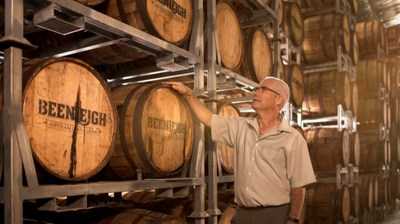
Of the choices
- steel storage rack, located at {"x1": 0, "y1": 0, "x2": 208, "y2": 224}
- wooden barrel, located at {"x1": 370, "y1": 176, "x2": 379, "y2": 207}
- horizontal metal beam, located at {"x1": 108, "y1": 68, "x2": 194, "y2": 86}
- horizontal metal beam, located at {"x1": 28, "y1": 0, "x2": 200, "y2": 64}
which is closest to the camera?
steel storage rack, located at {"x1": 0, "y1": 0, "x2": 208, "y2": 224}

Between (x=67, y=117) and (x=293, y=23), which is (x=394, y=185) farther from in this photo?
(x=67, y=117)

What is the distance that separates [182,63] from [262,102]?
32.8 inches

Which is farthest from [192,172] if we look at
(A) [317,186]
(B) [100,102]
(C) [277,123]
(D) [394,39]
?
(D) [394,39]

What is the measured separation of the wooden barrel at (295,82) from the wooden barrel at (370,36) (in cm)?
588

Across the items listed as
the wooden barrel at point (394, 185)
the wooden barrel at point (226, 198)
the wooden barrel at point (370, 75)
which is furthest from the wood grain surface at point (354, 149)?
the wooden barrel at point (394, 185)

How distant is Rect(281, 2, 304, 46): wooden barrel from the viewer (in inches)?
284

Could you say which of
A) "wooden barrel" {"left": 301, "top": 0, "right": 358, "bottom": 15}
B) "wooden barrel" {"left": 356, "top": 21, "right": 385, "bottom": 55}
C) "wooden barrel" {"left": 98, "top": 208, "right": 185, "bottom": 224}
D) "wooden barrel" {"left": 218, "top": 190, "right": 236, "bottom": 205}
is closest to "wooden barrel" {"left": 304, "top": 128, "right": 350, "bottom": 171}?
Result: "wooden barrel" {"left": 301, "top": 0, "right": 358, "bottom": 15}

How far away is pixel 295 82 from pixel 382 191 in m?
7.38

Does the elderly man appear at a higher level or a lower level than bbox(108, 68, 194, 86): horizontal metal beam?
lower

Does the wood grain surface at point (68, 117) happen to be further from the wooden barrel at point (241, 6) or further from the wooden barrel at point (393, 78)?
the wooden barrel at point (393, 78)

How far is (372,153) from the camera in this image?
1155 centimetres

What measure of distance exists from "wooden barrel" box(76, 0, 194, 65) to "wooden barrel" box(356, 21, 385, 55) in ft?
33.5

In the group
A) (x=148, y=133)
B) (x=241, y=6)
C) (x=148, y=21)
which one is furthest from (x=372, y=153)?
(x=148, y=21)

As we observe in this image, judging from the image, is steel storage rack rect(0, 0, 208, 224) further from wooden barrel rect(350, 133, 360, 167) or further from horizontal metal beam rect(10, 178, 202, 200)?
wooden barrel rect(350, 133, 360, 167)
